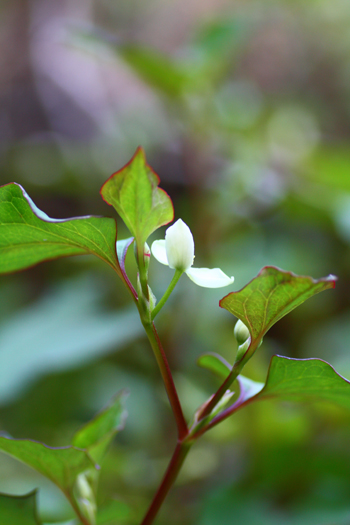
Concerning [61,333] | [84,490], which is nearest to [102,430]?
[84,490]

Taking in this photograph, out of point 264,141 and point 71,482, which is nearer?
point 71,482

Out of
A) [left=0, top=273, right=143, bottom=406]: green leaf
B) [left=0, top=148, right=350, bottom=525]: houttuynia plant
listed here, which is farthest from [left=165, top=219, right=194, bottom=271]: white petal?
[left=0, top=273, right=143, bottom=406]: green leaf

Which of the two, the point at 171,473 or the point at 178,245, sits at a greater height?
the point at 178,245

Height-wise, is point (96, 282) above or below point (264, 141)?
below

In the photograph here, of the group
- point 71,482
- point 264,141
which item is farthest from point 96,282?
point 71,482

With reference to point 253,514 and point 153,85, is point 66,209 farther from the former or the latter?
point 253,514

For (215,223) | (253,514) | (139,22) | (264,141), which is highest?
(139,22)

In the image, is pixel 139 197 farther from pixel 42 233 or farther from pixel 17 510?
pixel 17 510
